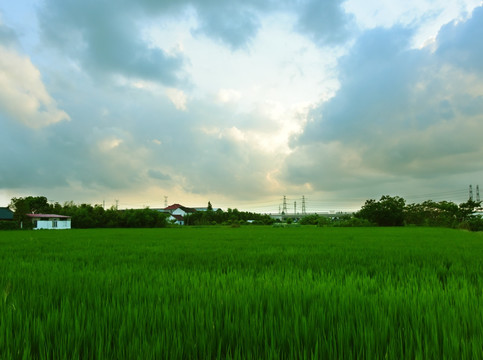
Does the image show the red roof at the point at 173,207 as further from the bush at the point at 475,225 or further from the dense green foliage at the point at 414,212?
the bush at the point at 475,225

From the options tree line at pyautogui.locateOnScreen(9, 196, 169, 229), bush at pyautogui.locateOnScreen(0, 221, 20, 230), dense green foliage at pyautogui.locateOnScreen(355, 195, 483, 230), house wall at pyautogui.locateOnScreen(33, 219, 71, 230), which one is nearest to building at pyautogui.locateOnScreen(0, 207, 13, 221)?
tree line at pyautogui.locateOnScreen(9, 196, 169, 229)

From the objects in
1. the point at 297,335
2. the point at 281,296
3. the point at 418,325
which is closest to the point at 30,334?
the point at 297,335

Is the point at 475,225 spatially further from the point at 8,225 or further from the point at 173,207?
the point at 173,207

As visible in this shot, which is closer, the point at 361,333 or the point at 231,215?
the point at 361,333

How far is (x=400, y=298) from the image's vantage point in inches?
81.7

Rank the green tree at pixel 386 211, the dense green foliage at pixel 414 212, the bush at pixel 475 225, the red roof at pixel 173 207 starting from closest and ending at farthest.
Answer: the bush at pixel 475 225 → the dense green foliage at pixel 414 212 → the green tree at pixel 386 211 → the red roof at pixel 173 207

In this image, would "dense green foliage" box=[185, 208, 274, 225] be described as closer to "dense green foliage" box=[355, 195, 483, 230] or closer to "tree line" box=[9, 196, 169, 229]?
"tree line" box=[9, 196, 169, 229]

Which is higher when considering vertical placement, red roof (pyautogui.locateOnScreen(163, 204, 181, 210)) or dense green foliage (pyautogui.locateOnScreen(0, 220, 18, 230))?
red roof (pyautogui.locateOnScreen(163, 204, 181, 210))

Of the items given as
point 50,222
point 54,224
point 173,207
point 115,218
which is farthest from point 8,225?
point 173,207

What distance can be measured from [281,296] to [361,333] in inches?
32.0

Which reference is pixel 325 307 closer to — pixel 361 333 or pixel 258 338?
pixel 361 333

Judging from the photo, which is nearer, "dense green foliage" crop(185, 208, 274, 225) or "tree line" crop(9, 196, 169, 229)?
"tree line" crop(9, 196, 169, 229)

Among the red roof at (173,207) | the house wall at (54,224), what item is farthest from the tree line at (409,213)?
the red roof at (173,207)

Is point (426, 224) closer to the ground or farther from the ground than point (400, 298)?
closer to the ground
